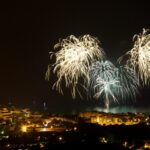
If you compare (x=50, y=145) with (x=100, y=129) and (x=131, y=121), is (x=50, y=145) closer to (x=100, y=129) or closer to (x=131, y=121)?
(x=100, y=129)

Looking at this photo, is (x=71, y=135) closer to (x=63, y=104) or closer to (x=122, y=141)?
(x=122, y=141)

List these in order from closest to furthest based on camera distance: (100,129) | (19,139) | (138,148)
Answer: (138,148)
(19,139)
(100,129)

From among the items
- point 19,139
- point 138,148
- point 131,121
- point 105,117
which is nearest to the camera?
point 138,148

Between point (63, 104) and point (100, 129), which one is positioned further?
point (63, 104)

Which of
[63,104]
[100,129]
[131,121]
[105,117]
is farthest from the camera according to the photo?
[63,104]

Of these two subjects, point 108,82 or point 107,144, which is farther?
point 108,82

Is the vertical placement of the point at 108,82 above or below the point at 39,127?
above

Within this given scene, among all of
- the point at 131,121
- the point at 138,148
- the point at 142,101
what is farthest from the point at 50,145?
the point at 142,101

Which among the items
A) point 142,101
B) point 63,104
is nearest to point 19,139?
point 63,104

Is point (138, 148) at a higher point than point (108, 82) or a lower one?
lower
